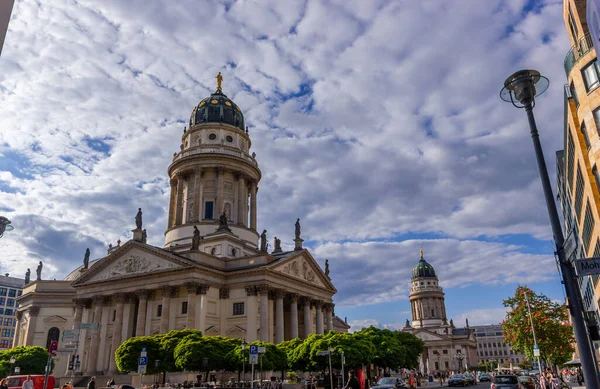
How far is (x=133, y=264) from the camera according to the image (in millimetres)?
56875

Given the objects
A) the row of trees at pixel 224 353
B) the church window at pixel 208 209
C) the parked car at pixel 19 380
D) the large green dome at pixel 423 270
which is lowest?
the parked car at pixel 19 380

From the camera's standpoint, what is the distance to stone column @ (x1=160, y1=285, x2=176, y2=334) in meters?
51.1

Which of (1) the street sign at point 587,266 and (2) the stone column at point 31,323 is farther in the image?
(2) the stone column at point 31,323

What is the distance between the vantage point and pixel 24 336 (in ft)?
232

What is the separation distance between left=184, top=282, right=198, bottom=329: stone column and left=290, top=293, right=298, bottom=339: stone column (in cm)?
1247

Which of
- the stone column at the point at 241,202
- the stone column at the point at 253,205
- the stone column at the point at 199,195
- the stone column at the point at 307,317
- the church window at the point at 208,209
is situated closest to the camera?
the stone column at the point at 307,317

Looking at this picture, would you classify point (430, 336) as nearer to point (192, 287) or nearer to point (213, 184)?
point (213, 184)

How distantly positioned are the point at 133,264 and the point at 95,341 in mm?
9957

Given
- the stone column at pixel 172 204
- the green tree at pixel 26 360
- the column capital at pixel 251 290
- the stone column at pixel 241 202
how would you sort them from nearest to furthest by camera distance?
the column capital at pixel 251 290
the green tree at pixel 26 360
the stone column at pixel 241 202
the stone column at pixel 172 204

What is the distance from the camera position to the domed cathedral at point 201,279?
5297 cm

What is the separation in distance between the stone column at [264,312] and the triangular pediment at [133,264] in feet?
27.9

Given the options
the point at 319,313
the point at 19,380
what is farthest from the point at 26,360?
the point at 319,313

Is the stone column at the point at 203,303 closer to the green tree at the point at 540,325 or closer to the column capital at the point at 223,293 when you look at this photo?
the column capital at the point at 223,293

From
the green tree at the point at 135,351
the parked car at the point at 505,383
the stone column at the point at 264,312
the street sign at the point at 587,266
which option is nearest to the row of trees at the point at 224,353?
the green tree at the point at 135,351
